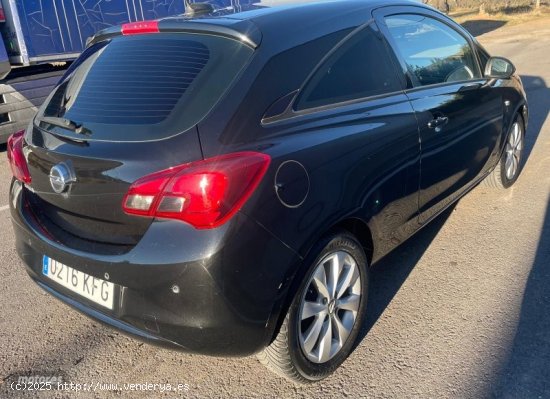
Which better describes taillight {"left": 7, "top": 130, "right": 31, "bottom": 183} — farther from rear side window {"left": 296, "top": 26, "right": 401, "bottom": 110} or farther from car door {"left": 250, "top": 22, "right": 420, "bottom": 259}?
rear side window {"left": 296, "top": 26, "right": 401, "bottom": 110}

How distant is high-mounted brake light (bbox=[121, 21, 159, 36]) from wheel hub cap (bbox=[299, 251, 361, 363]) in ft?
4.69

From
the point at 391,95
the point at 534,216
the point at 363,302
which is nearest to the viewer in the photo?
the point at 363,302

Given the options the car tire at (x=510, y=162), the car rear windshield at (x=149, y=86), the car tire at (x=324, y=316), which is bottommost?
the car tire at (x=510, y=162)

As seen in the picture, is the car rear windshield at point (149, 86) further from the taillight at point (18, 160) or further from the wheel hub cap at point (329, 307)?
the wheel hub cap at point (329, 307)

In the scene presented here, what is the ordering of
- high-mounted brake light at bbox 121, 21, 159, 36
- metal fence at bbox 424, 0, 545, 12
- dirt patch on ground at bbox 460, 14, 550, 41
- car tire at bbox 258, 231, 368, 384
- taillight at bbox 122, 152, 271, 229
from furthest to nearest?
1. metal fence at bbox 424, 0, 545, 12
2. dirt patch on ground at bbox 460, 14, 550, 41
3. high-mounted brake light at bbox 121, 21, 159, 36
4. car tire at bbox 258, 231, 368, 384
5. taillight at bbox 122, 152, 271, 229

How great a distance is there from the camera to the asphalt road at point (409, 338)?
2533 millimetres

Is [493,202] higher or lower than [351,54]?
lower

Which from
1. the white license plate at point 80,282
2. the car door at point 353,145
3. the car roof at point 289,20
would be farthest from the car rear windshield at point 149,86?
the white license plate at point 80,282

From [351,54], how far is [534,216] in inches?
95.9

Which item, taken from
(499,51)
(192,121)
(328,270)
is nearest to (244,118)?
(192,121)

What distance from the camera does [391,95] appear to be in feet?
9.79

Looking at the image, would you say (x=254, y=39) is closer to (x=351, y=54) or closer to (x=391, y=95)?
(x=351, y=54)

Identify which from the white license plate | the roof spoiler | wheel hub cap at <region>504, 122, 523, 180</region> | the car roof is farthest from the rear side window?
wheel hub cap at <region>504, 122, 523, 180</region>

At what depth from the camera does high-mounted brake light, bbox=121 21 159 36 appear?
2637 millimetres
